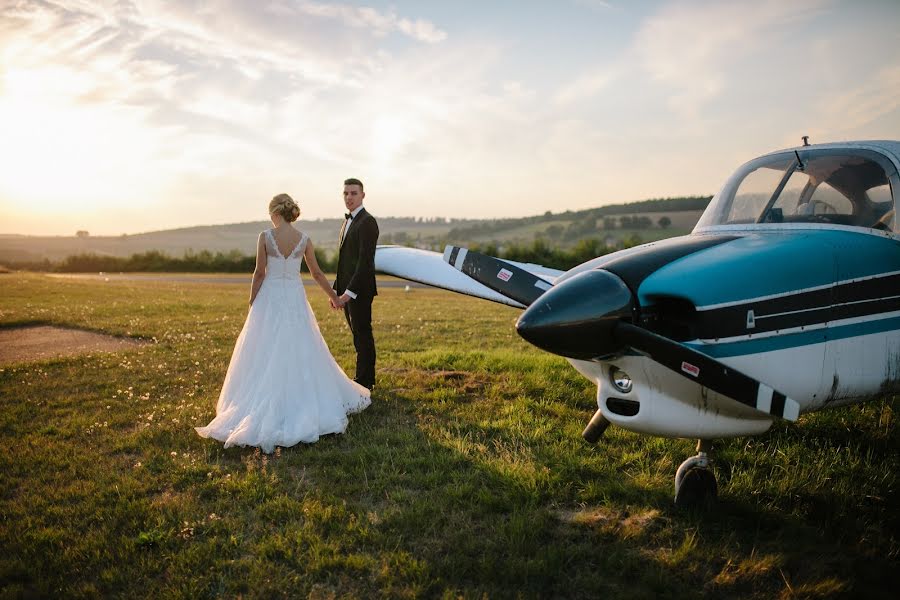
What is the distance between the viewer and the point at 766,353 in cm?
342

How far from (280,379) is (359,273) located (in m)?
1.70

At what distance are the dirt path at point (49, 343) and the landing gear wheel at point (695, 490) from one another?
392 inches

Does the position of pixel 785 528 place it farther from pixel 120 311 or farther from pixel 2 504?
pixel 120 311

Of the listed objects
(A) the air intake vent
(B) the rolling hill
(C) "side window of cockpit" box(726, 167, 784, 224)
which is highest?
(B) the rolling hill

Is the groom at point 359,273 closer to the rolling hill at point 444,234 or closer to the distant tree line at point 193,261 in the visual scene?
the distant tree line at point 193,261

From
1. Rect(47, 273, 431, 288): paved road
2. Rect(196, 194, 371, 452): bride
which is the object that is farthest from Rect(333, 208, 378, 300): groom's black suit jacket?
Rect(47, 273, 431, 288): paved road

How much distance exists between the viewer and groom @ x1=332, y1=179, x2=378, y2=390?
6.41 m

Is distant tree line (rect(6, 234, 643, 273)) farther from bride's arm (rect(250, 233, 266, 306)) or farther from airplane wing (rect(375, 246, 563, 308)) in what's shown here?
bride's arm (rect(250, 233, 266, 306))

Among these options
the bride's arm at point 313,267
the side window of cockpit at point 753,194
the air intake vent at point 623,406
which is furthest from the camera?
the bride's arm at point 313,267

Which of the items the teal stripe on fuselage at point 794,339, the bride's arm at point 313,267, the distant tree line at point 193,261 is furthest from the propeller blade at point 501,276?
the distant tree line at point 193,261

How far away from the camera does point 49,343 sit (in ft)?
34.5

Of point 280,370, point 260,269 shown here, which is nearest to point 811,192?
point 280,370

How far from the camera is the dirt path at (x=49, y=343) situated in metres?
9.44

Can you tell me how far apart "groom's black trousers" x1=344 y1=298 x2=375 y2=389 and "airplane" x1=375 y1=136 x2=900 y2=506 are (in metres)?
2.59
